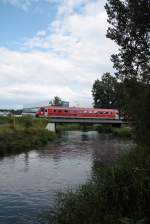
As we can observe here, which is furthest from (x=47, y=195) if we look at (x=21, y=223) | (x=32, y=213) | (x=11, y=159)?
(x=11, y=159)

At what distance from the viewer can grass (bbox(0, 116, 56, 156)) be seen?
1810 inches

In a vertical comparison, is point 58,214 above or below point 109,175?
below

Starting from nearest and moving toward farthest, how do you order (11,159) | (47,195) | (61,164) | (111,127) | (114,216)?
(114,216) → (47,195) → (61,164) → (11,159) → (111,127)

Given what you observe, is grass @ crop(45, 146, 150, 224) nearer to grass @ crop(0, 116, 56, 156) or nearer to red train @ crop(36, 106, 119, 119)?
grass @ crop(0, 116, 56, 156)

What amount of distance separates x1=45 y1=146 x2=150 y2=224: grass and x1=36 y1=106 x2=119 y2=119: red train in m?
77.5

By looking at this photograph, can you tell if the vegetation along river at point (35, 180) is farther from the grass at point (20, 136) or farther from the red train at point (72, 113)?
the red train at point (72, 113)

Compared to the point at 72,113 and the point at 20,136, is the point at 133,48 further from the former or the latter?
the point at 72,113

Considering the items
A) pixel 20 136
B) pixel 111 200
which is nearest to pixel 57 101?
pixel 20 136

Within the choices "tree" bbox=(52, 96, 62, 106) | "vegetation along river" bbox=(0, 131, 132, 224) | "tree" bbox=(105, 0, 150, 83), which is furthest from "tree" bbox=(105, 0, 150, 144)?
"tree" bbox=(52, 96, 62, 106)

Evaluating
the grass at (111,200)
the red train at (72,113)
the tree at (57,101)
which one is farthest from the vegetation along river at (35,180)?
the tree at (57,101)

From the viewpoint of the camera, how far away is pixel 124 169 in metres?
13.9

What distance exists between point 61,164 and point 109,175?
20282 mm

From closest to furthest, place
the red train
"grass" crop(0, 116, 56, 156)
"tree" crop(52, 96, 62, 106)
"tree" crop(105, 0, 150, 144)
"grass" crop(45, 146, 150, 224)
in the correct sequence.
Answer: "grass" crop(45, 146, 150, 224) < "tree" crop(105, 0, 150, 144) < "grass" crop(0, 116, 56, 156) < the red train < "tree" crop(52, 96, 62, 106)

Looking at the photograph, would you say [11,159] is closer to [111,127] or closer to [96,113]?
[96,113]
